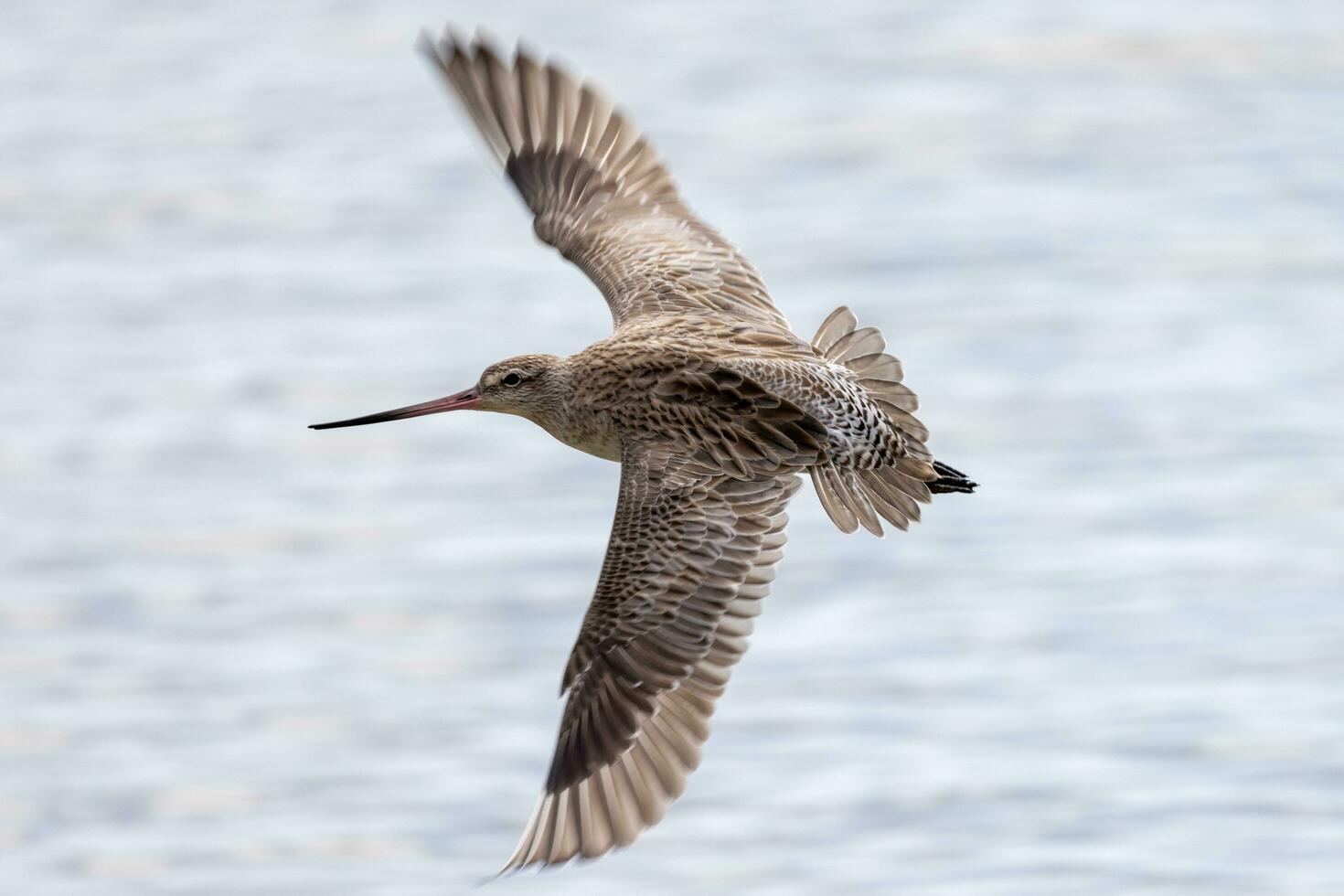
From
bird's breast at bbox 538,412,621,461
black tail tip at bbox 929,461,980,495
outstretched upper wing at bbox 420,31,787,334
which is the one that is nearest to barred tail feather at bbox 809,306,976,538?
black tail tip at bbox 929,461,980,495

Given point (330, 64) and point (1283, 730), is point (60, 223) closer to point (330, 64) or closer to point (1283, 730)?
point (330, 64)

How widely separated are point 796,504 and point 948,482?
27.7 ft

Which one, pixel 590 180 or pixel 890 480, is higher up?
pixel 590 180

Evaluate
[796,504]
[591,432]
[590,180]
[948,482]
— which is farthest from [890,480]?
[796,504]

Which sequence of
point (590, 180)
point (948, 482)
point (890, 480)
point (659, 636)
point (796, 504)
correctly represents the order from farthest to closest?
point (796, 504) < point (590, 180) < point (948, 482) < point (890, 480) < point (659, 636)

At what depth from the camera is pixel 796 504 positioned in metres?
17.2

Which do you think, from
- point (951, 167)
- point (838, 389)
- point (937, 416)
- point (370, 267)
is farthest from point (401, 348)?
point (838, 389)

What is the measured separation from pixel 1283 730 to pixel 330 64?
12.6 m

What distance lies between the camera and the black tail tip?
8727 mm

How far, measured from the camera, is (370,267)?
20.8m

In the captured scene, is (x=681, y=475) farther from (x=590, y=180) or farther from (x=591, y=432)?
(x=590, y=180)

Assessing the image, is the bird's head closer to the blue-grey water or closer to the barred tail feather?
the barred tail feather

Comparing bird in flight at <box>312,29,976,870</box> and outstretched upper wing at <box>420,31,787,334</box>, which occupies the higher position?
outstretched upper wing at <box>420,31,787,334</box>

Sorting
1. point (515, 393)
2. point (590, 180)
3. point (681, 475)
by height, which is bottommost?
point (681, 475)
